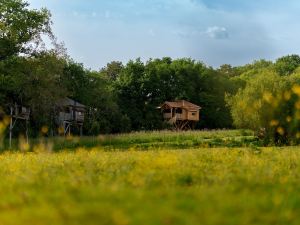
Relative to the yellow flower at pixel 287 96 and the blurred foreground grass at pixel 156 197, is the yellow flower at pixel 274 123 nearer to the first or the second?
the yellow flower at pixel 287 96

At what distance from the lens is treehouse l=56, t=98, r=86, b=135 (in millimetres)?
62544

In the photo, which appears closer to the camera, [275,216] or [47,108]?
[275,216]

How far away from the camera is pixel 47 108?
4447 centimetres

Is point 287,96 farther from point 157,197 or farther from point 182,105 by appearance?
point 182,105

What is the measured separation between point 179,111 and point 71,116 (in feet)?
65.2

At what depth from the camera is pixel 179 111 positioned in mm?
78125

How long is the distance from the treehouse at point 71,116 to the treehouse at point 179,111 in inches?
603

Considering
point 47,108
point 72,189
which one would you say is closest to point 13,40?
point 47,108

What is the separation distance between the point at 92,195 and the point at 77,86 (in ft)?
203

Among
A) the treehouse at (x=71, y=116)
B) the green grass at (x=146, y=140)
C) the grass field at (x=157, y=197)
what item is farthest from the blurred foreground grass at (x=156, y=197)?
the treehouse at (x=71, y=116)

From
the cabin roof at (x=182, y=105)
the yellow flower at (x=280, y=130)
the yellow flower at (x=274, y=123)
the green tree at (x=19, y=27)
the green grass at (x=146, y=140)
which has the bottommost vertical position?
the green grass at (x=146, y=140)

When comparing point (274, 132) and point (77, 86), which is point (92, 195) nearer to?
point (274, 132)

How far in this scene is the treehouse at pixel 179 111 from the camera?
3017 inches

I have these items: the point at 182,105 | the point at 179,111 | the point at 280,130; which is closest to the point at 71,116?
the point at 182,105
